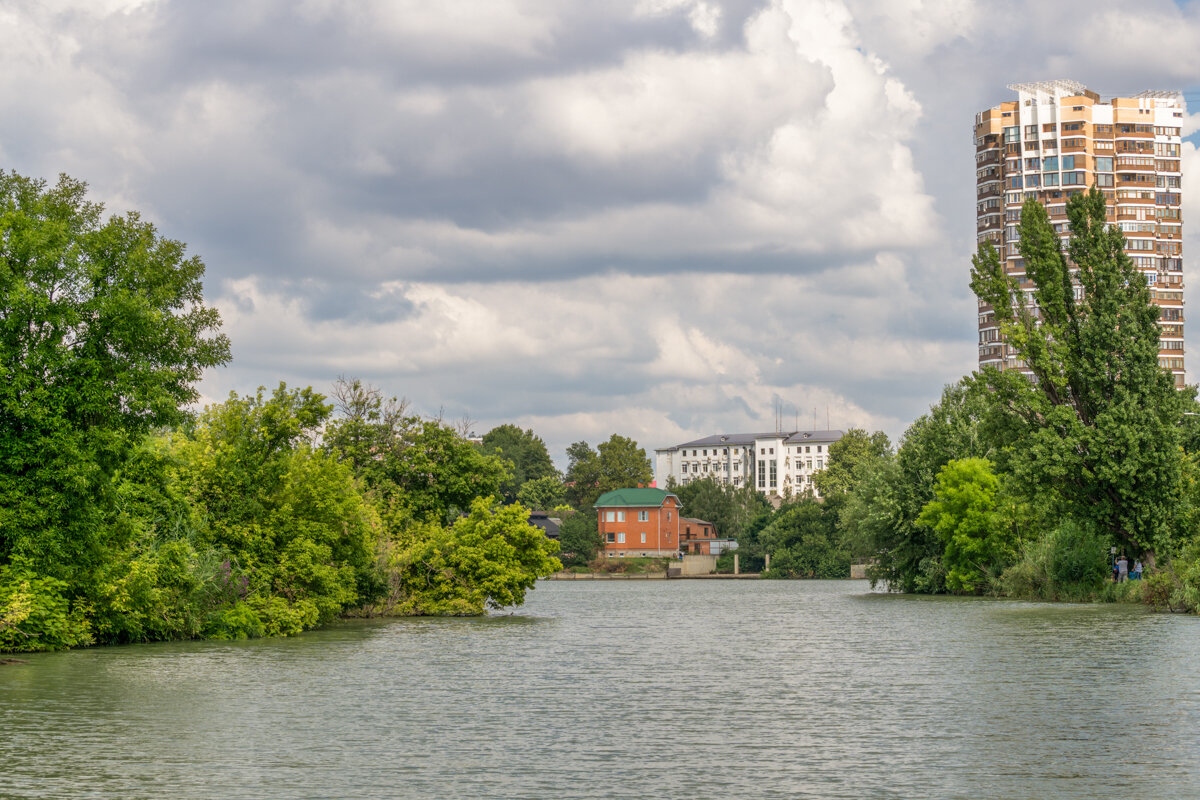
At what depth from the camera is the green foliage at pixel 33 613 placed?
32531mm

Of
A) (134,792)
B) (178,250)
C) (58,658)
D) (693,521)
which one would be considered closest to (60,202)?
(178,250)

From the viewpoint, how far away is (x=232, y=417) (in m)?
45.6

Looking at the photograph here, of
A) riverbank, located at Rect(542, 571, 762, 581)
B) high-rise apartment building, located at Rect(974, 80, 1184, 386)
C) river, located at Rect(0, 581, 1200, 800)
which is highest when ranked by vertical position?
high-rise apartment building, located at Rect(974, 80, 1184, 386)

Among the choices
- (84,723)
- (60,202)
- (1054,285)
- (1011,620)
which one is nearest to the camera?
(84,723)

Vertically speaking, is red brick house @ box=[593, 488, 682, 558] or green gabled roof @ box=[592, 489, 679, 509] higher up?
green gabled roof @ box=[592, 489, 679, 509]

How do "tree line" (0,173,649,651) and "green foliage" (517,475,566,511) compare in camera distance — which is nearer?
"tree line" (0,173,649,651)

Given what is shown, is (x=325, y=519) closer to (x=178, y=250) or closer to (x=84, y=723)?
(x=178, y=250)

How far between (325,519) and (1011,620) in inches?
1053

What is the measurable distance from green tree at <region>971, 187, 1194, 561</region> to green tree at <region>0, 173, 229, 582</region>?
40.8 m

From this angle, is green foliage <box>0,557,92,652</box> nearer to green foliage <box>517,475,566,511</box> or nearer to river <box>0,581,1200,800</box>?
river <box>0,581,1200,800</box>

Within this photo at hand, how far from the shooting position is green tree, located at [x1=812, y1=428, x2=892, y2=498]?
15771 cm

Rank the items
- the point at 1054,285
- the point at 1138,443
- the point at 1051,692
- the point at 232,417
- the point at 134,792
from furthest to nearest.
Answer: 1. the point at 1054,285
2. the point at 1138,443
3. the point at 232,417
4. the point at 1051,692
5. the point at 134,792

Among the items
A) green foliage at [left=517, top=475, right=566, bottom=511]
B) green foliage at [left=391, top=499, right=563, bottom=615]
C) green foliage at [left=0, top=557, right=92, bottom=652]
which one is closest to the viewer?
green foliage at [left=0, top=557, right=92, bottom=652]

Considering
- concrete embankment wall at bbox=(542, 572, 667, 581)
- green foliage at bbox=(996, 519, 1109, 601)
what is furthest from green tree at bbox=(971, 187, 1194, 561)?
concrete embankment wall at bbox=(542, 572, 667, 581)
